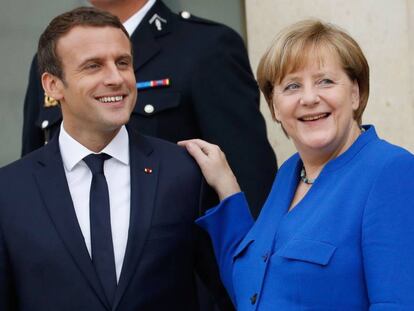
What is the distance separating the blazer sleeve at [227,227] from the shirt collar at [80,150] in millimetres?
308

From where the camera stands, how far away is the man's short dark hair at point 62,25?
3.28 m

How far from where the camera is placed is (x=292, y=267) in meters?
2.80

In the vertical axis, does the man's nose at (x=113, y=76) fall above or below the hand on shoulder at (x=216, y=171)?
above

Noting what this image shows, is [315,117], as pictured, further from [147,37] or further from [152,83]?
[147,37]

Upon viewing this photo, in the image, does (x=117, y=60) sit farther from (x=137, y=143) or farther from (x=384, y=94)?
(x=384, y=94)

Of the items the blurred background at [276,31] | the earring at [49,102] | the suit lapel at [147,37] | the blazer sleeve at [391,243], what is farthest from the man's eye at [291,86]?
the blurred background at [276,31]

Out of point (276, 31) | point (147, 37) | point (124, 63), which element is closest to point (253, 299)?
point (124, 63)

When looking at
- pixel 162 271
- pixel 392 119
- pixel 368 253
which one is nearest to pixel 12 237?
pixel 162 271

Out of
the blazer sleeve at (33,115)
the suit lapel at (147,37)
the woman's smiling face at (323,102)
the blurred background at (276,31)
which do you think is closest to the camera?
the woman's smiling face at (323,102)

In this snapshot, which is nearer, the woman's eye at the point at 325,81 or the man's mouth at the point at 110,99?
the woman's eye at the point at 325,81

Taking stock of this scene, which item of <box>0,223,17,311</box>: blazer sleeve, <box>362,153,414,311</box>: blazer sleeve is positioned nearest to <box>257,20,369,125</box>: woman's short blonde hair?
<box>362,153,414,311</box>: blazer sleeve

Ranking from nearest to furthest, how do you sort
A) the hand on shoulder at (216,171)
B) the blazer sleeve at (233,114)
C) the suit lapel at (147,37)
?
the hand on shoulder at (216,171), the blazer sleeve at (233,114), the suit lapel at (147,37)

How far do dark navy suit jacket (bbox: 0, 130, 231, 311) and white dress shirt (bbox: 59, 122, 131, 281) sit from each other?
0.09ft

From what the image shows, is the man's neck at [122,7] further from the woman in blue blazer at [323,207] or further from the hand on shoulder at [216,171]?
the woman in blue blazer at [323,207]
